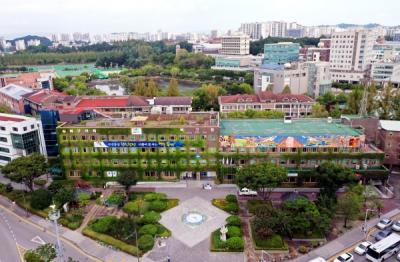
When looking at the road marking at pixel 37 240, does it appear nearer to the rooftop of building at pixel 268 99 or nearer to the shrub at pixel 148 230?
the shrub at pixel 148 230

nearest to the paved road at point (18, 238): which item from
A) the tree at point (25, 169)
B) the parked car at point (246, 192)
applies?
the tree at point (25, 169)

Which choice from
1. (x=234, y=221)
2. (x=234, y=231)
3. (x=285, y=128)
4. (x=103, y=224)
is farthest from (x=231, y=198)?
(x=103, y=224)

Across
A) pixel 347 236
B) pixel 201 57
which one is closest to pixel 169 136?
pixel 347 236

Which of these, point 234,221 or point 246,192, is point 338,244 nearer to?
point 234,221

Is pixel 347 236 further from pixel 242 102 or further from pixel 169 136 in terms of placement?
pixel 242 102

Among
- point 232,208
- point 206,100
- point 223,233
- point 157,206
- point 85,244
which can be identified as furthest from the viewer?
point 206,100

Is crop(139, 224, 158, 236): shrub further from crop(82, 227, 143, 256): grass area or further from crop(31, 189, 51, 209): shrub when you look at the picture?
crop(31, 189, 51, 209): shrub
